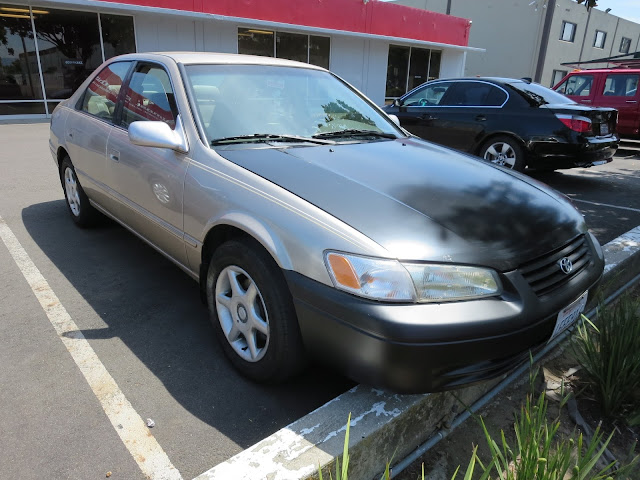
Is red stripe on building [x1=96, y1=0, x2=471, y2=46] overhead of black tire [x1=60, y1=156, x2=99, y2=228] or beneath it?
overhead

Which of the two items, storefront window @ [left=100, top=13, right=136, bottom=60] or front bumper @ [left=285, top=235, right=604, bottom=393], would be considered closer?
front bumper @ [left=285, top=235, right=604, bottom=393]

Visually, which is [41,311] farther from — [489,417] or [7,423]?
[489,417]

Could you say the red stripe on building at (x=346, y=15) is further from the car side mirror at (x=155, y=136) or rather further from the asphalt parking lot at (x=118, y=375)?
the car side mirror at (x=155, y=136)

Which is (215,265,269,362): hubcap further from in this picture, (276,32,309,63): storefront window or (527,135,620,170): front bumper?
(276,32,309,63): storefront window

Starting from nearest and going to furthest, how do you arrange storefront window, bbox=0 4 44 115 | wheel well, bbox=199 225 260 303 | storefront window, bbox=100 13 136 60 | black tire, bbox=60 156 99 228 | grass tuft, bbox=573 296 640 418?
grass tuft, bbox=573 296 640 418 → wheel well, bbox=199 225 260 303 → black tire, bbox=60 156 99 228 → storefront window, bbox=0 4 44 115 → storefront window, bbox=100 13 136 60

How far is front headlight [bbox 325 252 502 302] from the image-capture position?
179 centimetres

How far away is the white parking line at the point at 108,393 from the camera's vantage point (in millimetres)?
1948

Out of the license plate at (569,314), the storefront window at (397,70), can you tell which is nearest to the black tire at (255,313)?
the license plate at (569,314)

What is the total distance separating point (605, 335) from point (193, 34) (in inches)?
591

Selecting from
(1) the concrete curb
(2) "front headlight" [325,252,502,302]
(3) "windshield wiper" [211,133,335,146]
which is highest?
(3) "windshield wiper" [211,133,335,146]

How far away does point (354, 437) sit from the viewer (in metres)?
1.79

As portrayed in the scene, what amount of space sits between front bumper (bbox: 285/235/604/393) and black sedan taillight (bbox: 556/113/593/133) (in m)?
5.29

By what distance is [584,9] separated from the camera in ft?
104

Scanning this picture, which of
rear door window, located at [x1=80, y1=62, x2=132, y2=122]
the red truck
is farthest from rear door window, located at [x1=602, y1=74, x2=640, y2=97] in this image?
rear door window, located at [x1=80, y1=62, x2=132, y2=122]
